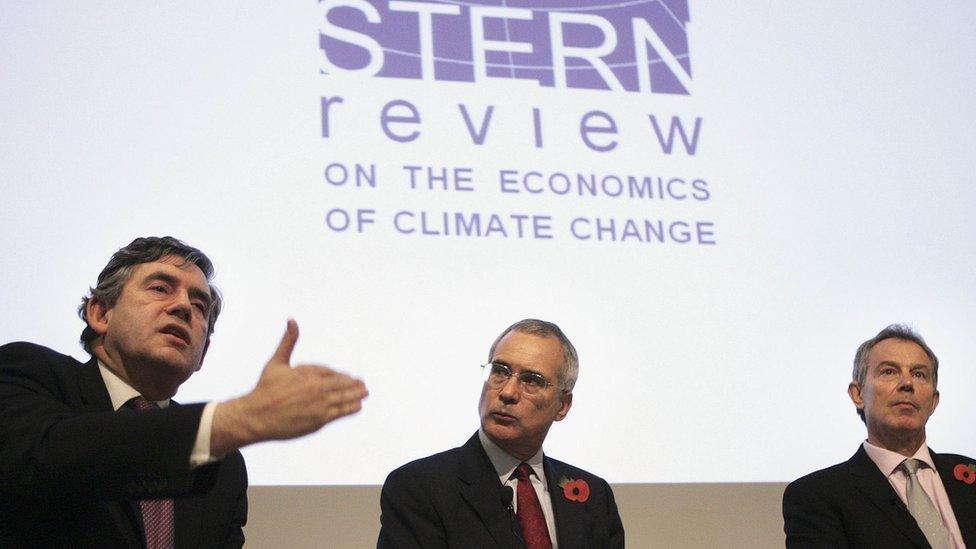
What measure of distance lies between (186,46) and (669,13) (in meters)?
1.89

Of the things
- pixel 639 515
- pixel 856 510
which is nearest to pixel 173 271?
pixel 639 515

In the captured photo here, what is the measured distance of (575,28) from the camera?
4492 millimetres

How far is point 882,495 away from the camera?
3.49 meters

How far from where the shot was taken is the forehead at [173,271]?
2660mm

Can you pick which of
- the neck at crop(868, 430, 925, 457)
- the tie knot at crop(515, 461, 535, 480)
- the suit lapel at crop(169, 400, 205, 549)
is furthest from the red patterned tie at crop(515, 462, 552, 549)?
the neck at crop(868, 430, 925, 457)

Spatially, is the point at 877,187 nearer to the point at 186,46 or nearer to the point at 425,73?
the point at 425,73

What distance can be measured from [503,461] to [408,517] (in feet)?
1.17

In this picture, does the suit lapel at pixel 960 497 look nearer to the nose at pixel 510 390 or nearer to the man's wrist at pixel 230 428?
the nose at pixel 510 390

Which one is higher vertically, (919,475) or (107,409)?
(107,409)

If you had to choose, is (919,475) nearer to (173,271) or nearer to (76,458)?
(173,271)

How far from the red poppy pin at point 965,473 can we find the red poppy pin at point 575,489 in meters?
1.20

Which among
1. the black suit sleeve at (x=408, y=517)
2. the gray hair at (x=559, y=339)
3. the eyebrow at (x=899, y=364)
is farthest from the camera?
the eyebrow at (x=899, y=364)

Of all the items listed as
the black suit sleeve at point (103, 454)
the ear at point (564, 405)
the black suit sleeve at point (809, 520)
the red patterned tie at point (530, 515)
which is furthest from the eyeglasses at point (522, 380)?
the black suit sleeve at point (103, 454)

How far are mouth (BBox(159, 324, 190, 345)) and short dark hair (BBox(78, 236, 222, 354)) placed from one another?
16 centimetres
